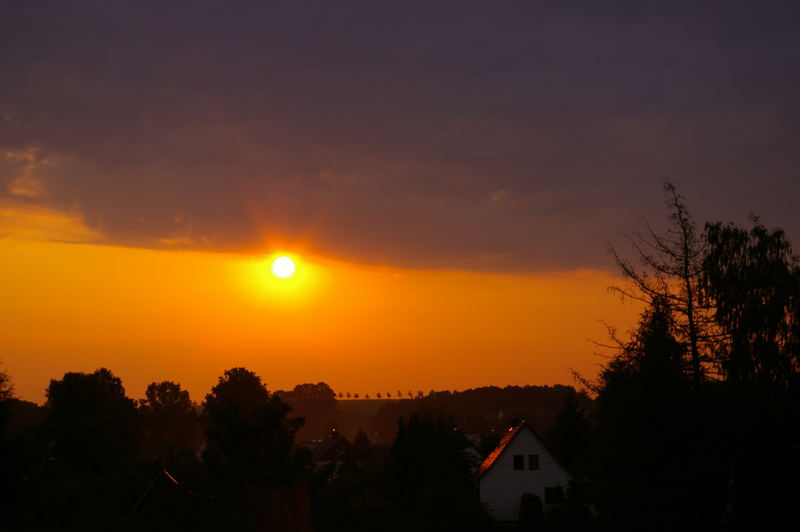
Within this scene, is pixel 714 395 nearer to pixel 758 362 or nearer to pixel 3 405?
pixel 758 362

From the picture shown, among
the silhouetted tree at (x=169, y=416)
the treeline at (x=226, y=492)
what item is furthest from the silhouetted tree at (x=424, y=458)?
the silhouetted tree at (x=169, y=416)

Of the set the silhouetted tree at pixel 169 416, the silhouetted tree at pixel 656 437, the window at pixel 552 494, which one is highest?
the silhouetted tree at pixel 169 416

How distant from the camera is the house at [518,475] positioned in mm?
58281

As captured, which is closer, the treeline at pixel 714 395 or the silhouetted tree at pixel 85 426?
the treeline at pixel 714 395

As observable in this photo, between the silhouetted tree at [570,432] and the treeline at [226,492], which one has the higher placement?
the silhouetted tree at [570,432]

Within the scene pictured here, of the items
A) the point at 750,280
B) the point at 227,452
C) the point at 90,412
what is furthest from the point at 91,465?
the point at 750,280

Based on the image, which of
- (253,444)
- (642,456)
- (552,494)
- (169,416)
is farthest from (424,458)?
(169,416)

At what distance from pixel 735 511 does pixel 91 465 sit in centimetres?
5866

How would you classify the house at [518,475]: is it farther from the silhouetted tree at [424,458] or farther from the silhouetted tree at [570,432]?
the silhouetted tree at [570,432]

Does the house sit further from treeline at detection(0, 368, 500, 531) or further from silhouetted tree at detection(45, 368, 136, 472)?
silhouetted tree at detection(45, 368, 136, 472)

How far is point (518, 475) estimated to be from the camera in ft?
193

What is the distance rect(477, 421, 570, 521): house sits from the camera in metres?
58.3

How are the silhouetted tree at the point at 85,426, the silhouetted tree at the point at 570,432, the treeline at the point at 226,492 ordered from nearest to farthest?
the treeline at the point at 226,492, the silhouetted tree at the point at 85,426, the silhouetted tree at the point at 570,432

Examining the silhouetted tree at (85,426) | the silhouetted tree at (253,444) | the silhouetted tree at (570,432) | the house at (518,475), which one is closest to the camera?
the silhouetted tree at (253,444)
